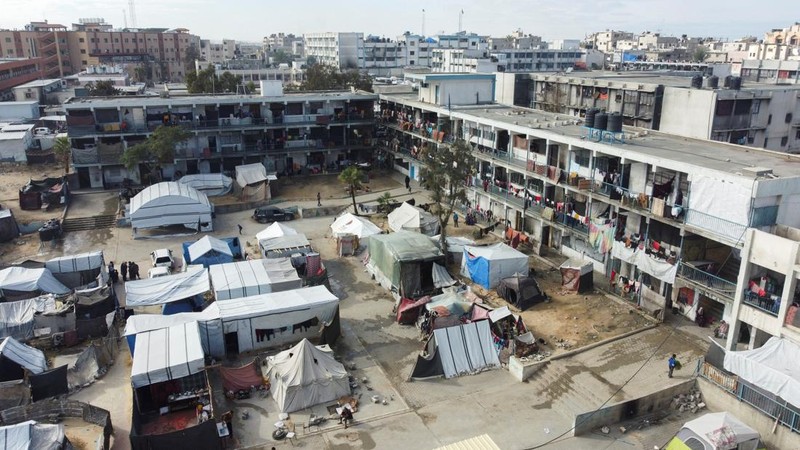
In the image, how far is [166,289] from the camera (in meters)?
26.8

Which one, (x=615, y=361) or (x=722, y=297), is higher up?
(x=722, y=297)

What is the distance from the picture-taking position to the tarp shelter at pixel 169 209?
37.6 metres

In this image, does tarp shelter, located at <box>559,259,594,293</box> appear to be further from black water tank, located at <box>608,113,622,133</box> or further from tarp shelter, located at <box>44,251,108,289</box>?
tarp shelter, located at <box>44,251,108,289</box>

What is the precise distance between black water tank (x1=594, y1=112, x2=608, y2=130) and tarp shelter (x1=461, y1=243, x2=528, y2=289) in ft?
27.3

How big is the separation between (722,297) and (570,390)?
7.22 metres

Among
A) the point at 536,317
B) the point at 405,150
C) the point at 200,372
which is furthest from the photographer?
the point at 405,150

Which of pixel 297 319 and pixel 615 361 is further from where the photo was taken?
pixel 297 319

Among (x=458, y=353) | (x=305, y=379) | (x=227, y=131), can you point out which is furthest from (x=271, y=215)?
(x=305, y=379)

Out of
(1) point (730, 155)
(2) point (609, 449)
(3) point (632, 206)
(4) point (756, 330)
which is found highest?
(1) point (730, 155)

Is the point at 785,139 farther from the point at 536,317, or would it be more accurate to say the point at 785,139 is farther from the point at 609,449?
the point at 609,449

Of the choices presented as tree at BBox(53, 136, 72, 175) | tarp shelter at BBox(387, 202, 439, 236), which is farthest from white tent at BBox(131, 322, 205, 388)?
tree at BBox(53, 136, 72, 175)

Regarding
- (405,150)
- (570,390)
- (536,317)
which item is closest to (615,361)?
(570,390)

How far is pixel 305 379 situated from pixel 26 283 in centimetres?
1587

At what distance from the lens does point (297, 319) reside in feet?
81.5
